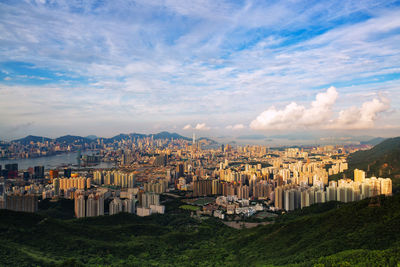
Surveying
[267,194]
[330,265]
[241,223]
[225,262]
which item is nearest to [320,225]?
[225,262]

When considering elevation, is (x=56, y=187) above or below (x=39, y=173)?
below

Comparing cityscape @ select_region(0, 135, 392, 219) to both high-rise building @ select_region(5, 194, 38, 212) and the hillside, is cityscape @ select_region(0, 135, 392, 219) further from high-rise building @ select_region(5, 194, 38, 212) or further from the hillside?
the hillside

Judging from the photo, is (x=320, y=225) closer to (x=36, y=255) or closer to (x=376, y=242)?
(x=376, y=242)

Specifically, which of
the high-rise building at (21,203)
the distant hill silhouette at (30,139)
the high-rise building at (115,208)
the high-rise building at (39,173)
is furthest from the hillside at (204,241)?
the distant hill silhouette at (30,139)

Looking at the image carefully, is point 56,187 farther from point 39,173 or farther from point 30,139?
point 30,139

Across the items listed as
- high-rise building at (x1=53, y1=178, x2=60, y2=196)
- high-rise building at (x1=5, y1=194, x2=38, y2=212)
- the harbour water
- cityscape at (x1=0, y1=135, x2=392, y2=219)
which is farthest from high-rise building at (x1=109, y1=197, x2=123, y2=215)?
the harbour water

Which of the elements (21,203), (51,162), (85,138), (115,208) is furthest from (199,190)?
(85,138)

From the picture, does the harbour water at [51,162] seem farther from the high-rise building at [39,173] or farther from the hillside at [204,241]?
the hillside at [204,241]

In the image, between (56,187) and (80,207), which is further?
(56,187)
